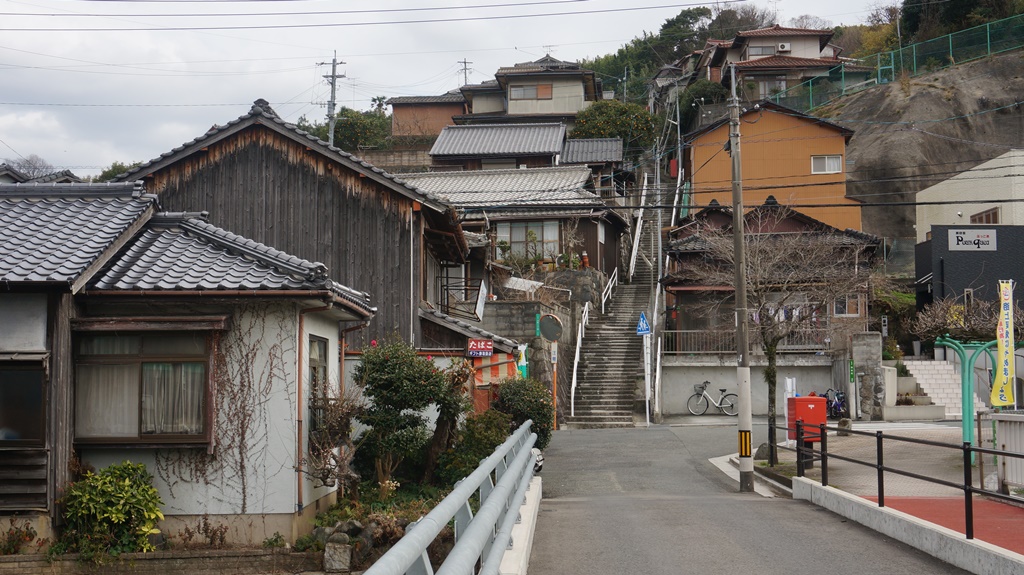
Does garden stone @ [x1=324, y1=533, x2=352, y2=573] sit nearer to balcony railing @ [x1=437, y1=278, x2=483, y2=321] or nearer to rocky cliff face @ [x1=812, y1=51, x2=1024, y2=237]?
balcony railing @ [x1=437, y1=278, x2=483, y2=321]

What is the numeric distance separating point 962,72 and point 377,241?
47161 millimetres

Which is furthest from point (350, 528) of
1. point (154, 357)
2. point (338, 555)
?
point (154, 357)

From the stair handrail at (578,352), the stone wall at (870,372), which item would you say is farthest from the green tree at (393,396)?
the stone wall at (870,372)

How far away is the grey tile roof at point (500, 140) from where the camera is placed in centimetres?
4969

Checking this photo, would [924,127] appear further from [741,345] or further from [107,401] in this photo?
[107,401]

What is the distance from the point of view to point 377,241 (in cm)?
2036

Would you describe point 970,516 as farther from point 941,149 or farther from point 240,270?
point 941,149

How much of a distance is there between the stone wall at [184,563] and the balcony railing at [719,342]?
2338 cm

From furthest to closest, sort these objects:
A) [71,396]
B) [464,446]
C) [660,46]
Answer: [660,46] → [464,446] → [71,396]

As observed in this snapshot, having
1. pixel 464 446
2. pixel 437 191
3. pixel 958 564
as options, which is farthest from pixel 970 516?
pixel 437 191

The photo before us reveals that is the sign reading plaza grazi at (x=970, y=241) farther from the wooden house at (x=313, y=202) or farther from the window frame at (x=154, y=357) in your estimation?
the window frame at (x=154, y=357)

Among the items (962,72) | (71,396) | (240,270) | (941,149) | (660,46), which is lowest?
(71,396)

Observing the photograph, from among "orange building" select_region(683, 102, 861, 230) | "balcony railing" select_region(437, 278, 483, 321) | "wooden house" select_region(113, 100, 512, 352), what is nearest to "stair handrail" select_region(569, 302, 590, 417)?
"balcony railing" select_region(437, 278, 483, 321)

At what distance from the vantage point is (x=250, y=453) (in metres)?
12.1
